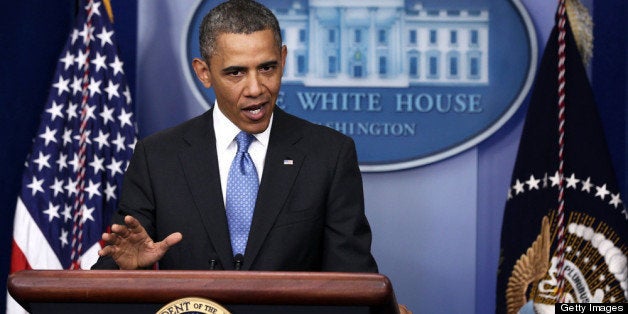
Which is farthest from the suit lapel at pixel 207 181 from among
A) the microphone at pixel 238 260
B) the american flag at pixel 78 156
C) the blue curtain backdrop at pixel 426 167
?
the blue curtain backdrop at pixel 426 167

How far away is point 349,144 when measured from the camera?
91.8 inches

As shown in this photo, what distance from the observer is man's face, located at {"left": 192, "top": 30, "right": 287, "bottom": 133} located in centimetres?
219

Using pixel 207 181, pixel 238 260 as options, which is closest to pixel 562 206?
pixel 207 181

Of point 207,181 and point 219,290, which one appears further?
point 207,181

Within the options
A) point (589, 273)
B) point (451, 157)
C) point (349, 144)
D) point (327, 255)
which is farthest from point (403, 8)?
point (327, 255)

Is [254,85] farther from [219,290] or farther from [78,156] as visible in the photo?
[78,156]

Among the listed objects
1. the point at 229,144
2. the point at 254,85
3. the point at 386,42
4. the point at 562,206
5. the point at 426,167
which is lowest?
the point at 562,206

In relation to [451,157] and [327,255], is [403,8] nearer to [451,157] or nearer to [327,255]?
[451,157]

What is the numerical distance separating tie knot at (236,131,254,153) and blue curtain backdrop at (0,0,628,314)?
61.3 inches

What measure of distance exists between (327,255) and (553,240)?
1.48 meters

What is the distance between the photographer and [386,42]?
3.75 metres

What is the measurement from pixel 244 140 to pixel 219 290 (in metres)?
0.95

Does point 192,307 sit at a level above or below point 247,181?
below

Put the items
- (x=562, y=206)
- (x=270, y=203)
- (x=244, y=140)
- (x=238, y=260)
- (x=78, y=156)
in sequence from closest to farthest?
(x=238, y=260) → (x=270, y=203) → (x=244, y=140) → (x=562, y=206) → (x=78, y=156)
